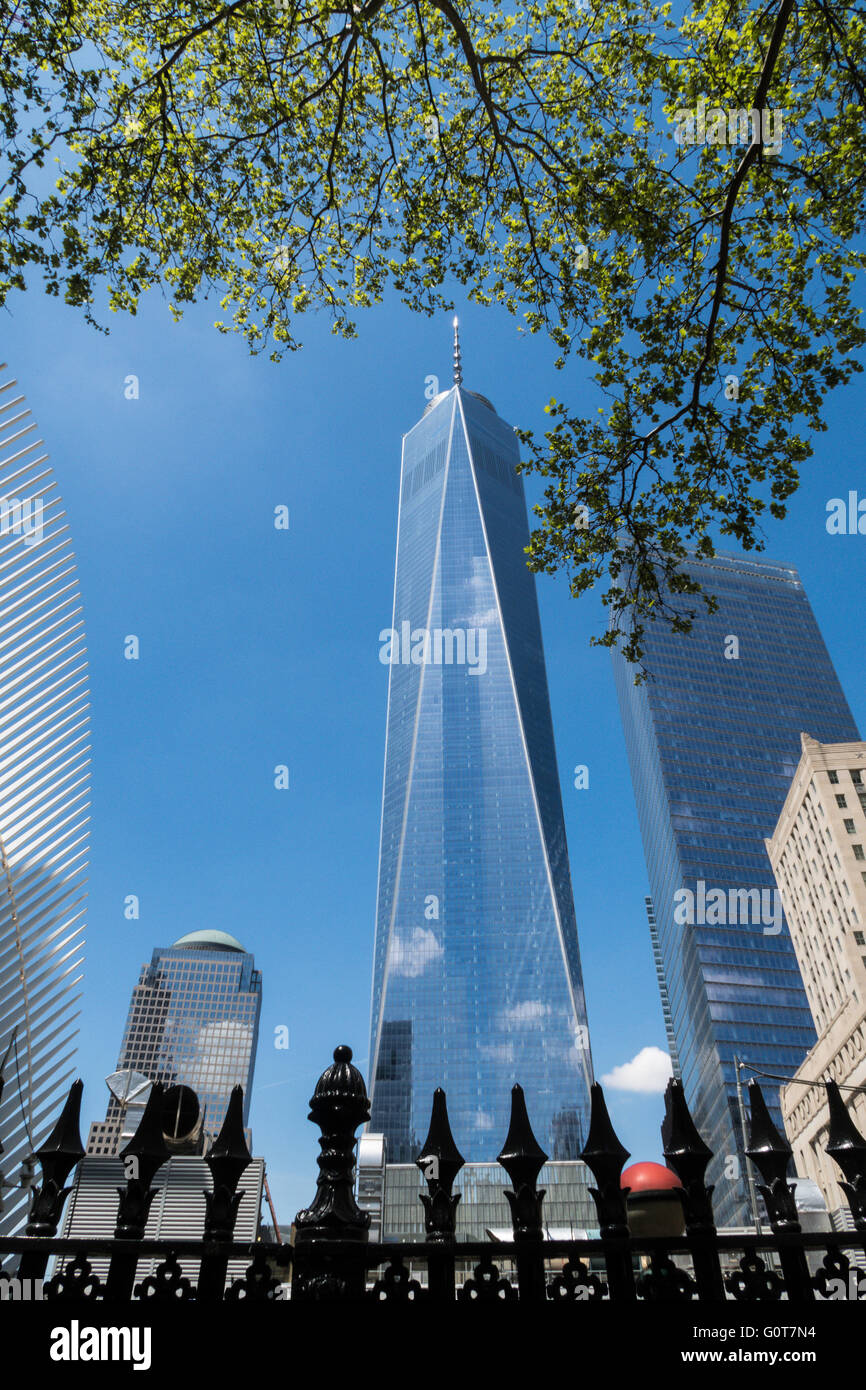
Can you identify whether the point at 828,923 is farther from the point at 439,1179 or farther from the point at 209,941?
the point at 209,941

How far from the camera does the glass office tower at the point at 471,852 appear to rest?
456 feet

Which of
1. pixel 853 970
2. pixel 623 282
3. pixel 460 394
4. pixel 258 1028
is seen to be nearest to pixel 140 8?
pixel 623 282

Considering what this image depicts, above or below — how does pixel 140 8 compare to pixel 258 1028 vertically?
below

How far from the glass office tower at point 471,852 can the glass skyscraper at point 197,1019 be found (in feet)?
127

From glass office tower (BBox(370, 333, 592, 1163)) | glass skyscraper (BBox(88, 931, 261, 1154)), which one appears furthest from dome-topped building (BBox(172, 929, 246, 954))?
glass office tower (BBox(370, 333, 592, 1163))

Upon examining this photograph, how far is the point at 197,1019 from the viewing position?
6614 inches

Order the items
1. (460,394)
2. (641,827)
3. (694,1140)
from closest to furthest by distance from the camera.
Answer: (694,1140), (641,827), (460,394)

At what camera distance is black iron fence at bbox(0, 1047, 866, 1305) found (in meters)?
2.57

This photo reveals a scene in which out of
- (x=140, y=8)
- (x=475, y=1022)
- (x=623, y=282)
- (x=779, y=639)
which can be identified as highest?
(x=779, y=639)

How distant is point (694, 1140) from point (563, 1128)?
151 metres

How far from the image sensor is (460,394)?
19838cm

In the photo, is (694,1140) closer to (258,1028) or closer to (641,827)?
(641,827)

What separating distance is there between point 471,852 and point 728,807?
52.5m

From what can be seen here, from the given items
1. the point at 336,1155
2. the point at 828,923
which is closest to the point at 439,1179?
the point at 336,1155
